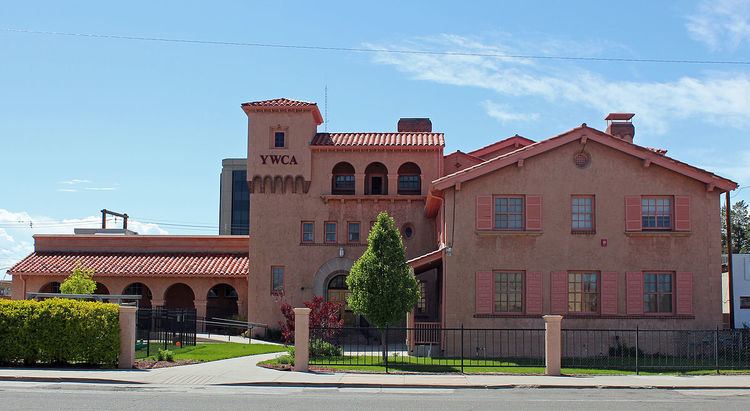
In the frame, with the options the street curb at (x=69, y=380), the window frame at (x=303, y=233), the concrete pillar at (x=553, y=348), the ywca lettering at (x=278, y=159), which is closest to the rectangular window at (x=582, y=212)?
the concrete pillar at (x=553, y=348)

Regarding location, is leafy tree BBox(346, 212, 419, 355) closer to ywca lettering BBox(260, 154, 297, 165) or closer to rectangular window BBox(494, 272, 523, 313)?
rectangular window BBox(494, 272, 523, 313)

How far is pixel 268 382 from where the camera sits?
19688 mm

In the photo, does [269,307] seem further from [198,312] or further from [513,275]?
[513,275]

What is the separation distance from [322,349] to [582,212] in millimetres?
10625

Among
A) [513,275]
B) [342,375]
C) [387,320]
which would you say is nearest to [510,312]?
[513,275]

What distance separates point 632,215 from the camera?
28.8 meters

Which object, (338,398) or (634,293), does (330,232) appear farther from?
(338,398)

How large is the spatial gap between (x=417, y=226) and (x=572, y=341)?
1087 cm

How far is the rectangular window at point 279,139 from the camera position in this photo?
37.6 m

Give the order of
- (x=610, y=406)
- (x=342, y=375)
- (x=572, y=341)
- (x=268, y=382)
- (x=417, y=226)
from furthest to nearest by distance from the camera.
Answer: (x=417, y=226) → (x=572, y=341) → (x=342, y=375) → (x=268, y=382) → (x=610, y=406)

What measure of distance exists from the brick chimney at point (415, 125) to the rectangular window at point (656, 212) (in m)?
15.0

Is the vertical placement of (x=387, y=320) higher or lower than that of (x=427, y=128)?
lower

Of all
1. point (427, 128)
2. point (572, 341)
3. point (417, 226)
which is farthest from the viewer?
point (427, 128)

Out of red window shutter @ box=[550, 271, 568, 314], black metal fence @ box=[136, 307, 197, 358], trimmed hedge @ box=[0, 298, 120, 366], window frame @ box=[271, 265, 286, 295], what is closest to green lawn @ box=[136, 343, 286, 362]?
black metal fence @ box=[136, 307, 197, 358]
